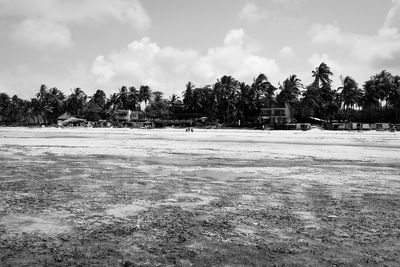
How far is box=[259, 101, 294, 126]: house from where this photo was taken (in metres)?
102

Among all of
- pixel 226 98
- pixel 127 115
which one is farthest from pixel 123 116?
pixel 226 98

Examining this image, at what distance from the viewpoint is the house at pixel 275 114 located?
335 feet

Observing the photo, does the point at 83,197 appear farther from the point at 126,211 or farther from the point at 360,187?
the point at 360,187

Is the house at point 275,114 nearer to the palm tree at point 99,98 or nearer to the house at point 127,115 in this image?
the house at point 127,115

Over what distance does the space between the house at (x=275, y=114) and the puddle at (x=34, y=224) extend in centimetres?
9716

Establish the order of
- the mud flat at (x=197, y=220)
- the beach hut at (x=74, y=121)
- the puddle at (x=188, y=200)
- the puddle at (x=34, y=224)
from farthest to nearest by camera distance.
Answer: the beach hut at (x=74, y=121) → the puddle at (x=188, y=200) → the puddle at (x=34, y=224) → the mud flat at (x=197, y=220)

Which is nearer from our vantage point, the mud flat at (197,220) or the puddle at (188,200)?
the mud flat at (197,220)

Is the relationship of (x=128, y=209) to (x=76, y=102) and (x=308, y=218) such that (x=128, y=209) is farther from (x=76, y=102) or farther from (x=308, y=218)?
(x=76, y=102)

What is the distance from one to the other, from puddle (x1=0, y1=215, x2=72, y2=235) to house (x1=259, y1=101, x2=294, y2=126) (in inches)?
3825

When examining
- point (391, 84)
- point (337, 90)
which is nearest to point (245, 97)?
point (337, 90)

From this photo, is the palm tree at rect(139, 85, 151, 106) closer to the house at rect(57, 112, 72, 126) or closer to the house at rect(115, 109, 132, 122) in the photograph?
the house at rect(115, 109, 132, 122)

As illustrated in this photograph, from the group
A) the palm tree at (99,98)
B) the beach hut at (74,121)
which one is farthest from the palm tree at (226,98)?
the palm tree at (99,98)

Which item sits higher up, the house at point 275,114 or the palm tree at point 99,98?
the palm tree at point 99,98

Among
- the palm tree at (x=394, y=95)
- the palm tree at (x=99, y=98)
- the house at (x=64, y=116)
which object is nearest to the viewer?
the palm tree at (x=394, y=95)
